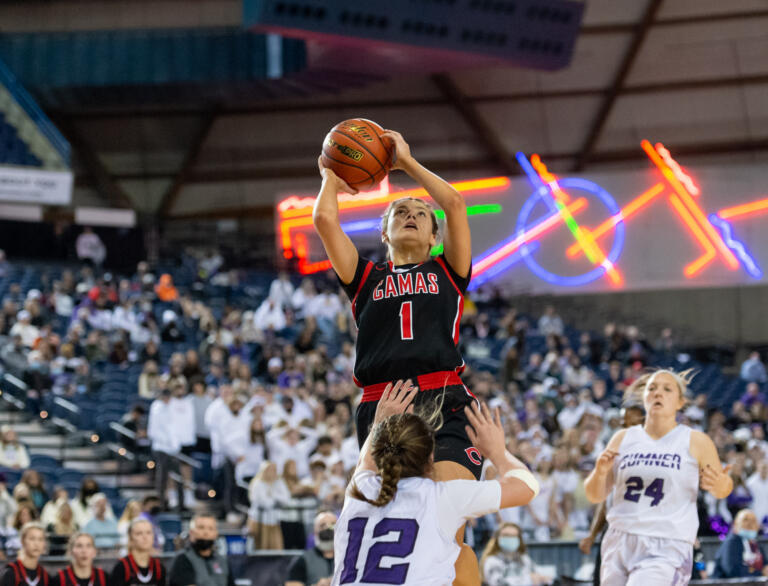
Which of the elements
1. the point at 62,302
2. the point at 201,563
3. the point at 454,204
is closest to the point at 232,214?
the point at 62,302

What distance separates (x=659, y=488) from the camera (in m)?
6.48

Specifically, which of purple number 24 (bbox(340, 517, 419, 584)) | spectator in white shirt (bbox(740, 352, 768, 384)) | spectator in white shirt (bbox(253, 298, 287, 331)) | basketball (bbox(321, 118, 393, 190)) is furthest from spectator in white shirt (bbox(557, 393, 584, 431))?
purple number 24 (bbox(340, 517, 419, 584))

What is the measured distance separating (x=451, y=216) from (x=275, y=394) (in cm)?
1057

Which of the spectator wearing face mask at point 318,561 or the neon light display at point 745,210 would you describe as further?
the neon light display at point 745,210

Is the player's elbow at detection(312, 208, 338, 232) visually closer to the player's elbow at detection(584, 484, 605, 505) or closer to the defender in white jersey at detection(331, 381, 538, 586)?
the defender in white jersey at detection(331, 381, 538, 586)

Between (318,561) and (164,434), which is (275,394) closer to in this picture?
(164,434)

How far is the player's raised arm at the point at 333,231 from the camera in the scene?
5211 millimetres

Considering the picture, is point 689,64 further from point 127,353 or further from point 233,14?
point 127,353

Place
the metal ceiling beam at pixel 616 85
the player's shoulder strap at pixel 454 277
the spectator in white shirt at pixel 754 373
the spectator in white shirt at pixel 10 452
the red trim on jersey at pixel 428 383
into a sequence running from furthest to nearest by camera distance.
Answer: the metal ceiling beam at pixel 616 85, the spectator in white shirt at pixel 754 373, the spectator in white shirt at pixel 10 452, the player's shoulder strap at pixel 454 277, the red trim on jersey at pixel 428 383

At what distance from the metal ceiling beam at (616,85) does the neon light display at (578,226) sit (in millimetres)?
1544

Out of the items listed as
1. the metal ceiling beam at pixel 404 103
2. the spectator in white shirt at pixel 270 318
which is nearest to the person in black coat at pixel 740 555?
the spectator in white shirt at pixel 270 318

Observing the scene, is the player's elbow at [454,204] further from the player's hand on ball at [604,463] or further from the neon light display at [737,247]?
the neon light display at [737,247]

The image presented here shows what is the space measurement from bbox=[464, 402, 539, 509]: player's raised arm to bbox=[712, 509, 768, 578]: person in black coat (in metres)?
6.15

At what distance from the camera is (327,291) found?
22.4 meters
